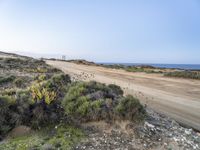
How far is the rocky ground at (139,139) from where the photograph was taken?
20.9ft

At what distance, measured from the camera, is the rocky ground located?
6379 millimetres

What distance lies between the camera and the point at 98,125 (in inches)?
294

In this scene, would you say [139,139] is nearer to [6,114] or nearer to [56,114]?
[56,114]

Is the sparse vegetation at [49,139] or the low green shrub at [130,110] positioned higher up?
the low green shrub at [130,110]

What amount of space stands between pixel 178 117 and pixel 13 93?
245 inches

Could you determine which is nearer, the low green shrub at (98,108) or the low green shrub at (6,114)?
the low green shrub at (6,114)

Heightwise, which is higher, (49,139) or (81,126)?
(81,126)

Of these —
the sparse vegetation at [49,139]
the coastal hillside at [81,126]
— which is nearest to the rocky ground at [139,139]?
the coastal hillside at [81,126]

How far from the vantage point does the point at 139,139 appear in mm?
6762

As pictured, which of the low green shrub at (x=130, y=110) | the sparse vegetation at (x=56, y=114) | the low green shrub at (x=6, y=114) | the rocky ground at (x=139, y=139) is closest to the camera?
the rocky ground at (x=139, y=139)

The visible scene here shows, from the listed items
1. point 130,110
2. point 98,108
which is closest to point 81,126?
point 98,108

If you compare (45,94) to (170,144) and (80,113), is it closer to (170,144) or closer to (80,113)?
(80,113)

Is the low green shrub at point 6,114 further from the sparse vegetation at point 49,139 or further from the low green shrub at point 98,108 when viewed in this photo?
the low green shrub at point 98,108

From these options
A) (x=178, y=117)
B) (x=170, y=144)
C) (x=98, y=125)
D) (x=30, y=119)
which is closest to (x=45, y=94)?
(x=30, y=119)
